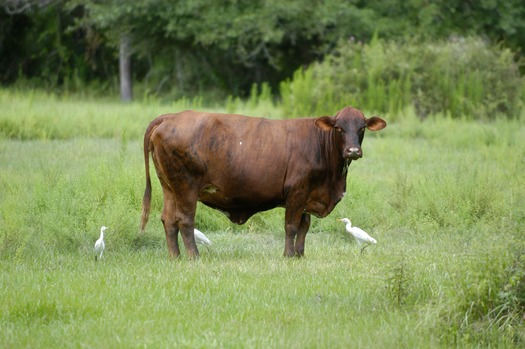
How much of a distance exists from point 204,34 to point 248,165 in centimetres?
2029

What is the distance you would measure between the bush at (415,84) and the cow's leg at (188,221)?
11934 millimetres

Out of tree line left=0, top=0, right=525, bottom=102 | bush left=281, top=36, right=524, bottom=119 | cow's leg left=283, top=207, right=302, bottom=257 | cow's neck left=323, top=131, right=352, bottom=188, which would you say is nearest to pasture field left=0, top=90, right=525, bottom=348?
cow's leg left=283, top=207, right=302, bottom=257

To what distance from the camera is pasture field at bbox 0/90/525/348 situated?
688cm

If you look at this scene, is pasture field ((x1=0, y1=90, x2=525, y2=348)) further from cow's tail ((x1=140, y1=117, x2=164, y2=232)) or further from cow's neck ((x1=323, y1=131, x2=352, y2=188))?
cow's neck ((x1=323, y1=131, x2=352, y2=188))

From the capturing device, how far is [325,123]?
988 cm

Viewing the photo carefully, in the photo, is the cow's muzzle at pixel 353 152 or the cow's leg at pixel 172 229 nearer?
the cow's muzzle at pixel 353 152

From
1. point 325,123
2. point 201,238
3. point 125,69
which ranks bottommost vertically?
point 125,69

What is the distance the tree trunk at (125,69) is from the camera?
3148 cm

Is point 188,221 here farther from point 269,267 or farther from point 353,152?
point 353,152

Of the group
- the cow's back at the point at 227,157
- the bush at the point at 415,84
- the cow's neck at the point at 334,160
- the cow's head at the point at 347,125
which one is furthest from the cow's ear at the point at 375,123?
the bush at the point at 415,84

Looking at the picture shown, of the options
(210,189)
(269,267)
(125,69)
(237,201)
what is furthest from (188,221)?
(125,69)

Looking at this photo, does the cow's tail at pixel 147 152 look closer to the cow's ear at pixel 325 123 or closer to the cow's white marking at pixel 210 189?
the cow's white marking at pixel 210 189

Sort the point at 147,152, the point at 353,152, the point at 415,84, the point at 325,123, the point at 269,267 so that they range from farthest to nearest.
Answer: the point at 415,84 < the point at 147,152 < the point at 325,123 < the point at 353,152 < the point at 269,267

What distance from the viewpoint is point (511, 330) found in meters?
6.75
